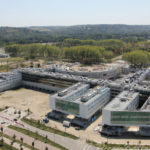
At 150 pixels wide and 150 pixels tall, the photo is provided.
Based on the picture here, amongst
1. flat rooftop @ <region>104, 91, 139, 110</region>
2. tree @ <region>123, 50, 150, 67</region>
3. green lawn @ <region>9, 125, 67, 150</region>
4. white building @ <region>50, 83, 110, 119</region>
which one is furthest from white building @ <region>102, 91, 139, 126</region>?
tree @ <region>123, 50, 150, 67</region>

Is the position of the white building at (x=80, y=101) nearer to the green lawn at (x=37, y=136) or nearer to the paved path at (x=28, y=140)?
the green lawn at (x=37, y=136)

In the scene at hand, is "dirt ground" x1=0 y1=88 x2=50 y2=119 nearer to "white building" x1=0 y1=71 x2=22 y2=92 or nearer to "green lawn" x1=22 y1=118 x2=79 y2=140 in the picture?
"white building" x1=0 y1=71 x2=22 y2=92

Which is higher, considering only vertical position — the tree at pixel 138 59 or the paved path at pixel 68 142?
the tree at pixel 138 59

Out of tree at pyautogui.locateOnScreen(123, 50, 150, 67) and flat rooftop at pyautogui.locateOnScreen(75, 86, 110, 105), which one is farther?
tree at pyautogui.locateOnScreen(123, 50, 150, 67)

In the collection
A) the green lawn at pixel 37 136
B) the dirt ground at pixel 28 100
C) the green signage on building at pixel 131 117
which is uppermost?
the green signage on building at pixel 131 117

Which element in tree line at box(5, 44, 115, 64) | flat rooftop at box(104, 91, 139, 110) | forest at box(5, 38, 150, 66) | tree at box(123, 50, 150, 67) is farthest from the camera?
tree line at box(5, 44, 115, 64)

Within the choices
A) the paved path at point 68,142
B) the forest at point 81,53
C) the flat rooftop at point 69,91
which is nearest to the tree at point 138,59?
the forest at point 81,53

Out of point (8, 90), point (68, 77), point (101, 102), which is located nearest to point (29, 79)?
point (8, 90)

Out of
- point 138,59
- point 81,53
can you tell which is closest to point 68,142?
point 138,59
